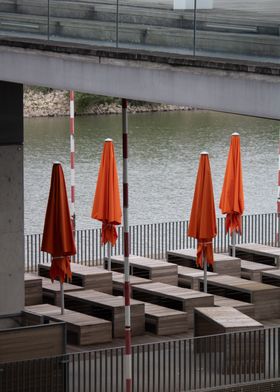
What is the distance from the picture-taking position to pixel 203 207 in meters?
19.1

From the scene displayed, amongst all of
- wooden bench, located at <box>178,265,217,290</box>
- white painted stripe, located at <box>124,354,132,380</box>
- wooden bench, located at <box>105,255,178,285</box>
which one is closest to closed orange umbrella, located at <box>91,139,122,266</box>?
wooden bench, located at <box>105,255,178,285</box>

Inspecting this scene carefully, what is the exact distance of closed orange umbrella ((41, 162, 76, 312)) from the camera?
58.0ft

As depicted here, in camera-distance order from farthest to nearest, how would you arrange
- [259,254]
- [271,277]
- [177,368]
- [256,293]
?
[259,254], [271,277], [256,293], [177,368]

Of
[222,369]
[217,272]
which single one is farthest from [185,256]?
[222,369]

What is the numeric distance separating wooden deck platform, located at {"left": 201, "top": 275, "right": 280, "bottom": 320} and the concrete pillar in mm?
2820

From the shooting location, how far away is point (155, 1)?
14.7m

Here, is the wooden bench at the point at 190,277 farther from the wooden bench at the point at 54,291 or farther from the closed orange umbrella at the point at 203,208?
the wooden bench at the point at 54,291

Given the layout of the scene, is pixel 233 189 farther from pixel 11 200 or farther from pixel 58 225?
pixel 11 200

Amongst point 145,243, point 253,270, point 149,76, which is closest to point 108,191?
point 253,270

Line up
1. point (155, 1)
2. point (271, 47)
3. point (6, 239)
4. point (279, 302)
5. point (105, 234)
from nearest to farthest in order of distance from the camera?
point (271, 47) → point (155, 1) → point (6, 239) → point (279, 302) → point (105, 234)

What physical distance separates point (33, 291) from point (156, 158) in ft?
76.3

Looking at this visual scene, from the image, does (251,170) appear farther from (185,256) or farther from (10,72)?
(10,72)

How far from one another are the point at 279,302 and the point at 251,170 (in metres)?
21.0

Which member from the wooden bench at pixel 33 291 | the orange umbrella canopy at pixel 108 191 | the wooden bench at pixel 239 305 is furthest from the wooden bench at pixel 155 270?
the wooden bench at pixel 33 291
